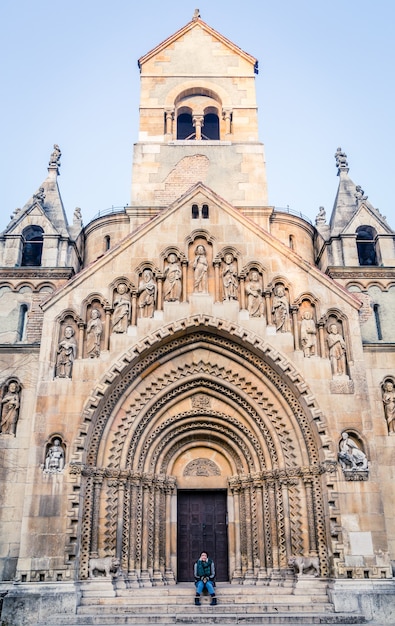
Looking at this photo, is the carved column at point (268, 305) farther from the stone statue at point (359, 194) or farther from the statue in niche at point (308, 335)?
the stone statue at point (359, 194)

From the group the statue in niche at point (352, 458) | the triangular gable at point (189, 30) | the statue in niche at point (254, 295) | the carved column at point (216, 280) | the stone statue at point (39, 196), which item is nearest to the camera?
the statue in niche at point (352, 458)

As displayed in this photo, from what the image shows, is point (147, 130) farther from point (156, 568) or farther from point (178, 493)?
point (156, 568)

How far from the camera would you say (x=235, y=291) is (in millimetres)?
16922

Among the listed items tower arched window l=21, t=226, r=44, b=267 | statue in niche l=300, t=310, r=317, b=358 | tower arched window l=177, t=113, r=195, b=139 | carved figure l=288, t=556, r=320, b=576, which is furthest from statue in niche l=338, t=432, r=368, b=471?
tower arched window l=177, t=113, r=195, b=139

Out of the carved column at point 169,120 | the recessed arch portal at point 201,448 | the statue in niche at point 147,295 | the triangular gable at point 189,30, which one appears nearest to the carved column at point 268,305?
the recessed arch portal at point 201,448

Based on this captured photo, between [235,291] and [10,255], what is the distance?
8.57m

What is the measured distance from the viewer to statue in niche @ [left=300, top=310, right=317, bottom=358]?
16.2 meters

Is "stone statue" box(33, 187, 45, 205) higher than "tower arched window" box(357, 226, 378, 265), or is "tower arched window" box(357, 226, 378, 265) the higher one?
"stone statue" box(33, 187, 45, 205)

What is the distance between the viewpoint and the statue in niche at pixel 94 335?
16.0 meters

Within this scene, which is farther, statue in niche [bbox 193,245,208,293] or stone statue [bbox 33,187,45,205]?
stone statue [bbox 33,187,45,205]

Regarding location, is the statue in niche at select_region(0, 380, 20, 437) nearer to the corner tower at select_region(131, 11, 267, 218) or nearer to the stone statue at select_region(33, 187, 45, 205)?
the stone statue at select_region(33, 187, 45, 205)

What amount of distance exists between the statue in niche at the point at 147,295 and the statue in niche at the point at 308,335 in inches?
176

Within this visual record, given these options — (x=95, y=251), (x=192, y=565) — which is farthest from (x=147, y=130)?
(x=192, y=565)

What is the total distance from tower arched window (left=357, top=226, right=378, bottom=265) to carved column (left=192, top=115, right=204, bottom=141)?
314 inches
